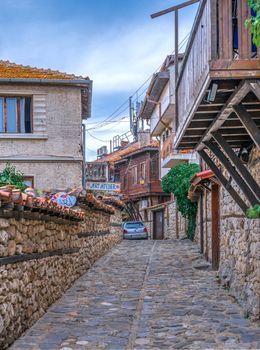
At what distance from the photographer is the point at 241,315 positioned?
8.09 metres

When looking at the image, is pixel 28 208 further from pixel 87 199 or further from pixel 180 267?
pixel 180 267

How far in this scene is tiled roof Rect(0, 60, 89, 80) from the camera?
17.9m

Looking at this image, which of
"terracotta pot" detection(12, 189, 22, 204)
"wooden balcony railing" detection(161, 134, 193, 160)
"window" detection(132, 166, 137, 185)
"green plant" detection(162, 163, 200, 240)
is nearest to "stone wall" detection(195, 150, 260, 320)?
"terracotta pot" detection(12, 189, 22, 204)

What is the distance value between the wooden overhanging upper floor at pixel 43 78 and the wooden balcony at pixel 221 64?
37.0ft

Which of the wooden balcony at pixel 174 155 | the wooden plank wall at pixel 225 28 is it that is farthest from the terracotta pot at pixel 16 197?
the wooden balcony at pixel 174 155

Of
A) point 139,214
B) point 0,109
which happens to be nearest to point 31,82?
point 0,109

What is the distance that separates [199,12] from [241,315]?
4.60 metres

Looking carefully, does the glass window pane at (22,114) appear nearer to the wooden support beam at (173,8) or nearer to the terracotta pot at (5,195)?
the wooden support beam at (173,8)

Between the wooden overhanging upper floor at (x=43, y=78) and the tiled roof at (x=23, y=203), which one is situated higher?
the wooden overhanging upper floor at (x=43, y=78)

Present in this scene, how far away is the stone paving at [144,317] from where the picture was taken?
6.54 meters

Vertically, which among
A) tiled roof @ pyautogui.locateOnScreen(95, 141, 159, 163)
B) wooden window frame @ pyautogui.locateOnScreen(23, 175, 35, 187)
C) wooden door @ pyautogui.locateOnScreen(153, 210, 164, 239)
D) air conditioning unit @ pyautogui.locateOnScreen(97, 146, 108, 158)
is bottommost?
wooden door @ pyautogui.locateOnScreen(153, 210, 164, 239)

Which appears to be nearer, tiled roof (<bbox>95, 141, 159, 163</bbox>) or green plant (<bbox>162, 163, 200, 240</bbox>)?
green plant (<bbox>162, 163, 200, 240</bbox>)

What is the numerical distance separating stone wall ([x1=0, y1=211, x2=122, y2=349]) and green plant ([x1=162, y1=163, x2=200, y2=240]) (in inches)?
444

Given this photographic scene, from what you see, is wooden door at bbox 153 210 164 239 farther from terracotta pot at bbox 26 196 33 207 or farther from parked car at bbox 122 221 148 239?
terracotta pot at bbox 26 196 33 207
